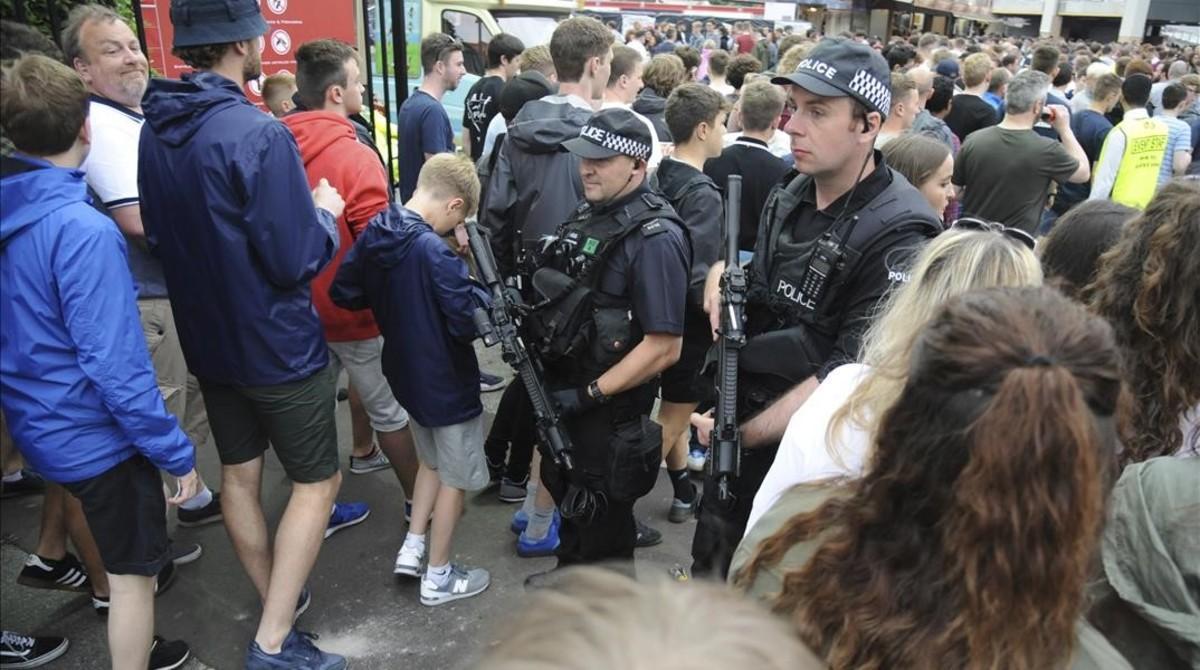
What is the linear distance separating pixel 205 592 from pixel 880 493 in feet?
9.60

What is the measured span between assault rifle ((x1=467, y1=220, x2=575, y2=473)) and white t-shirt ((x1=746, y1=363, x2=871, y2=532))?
1.28 m

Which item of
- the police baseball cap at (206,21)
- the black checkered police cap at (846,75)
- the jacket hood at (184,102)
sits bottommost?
the jacket hood at (184,102)

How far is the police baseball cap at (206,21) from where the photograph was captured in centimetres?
249

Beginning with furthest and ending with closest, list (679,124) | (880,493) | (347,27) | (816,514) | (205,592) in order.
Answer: (347,27)
(679,124)
(205,592)
(816,514)
(880,493)

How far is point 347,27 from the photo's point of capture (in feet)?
20.1

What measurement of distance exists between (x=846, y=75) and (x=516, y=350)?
4.56ft

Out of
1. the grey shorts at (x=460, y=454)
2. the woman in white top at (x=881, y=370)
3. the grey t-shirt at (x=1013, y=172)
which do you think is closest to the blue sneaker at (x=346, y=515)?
the grey shorts at (x=460, y=454)

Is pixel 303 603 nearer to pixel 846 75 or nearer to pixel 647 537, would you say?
pixel 647 537

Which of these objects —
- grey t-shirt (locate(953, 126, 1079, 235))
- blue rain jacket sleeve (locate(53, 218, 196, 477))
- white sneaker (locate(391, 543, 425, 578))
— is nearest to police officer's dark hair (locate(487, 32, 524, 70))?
grey t-shirt (locate(953, 126, 1079, 235))

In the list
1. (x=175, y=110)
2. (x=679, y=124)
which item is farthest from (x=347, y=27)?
(x=175, y=110)

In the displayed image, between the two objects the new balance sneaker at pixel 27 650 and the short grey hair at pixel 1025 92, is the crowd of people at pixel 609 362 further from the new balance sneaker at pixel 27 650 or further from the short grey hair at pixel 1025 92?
the short grey hair at pixel 1025 92

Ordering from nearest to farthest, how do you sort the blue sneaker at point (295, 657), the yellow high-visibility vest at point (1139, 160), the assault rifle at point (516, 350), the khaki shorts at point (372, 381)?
the blue sneaker at point (295, 657), the assault rifle at point (516, 350), the khaki shorts at point (372, 381), the yellow high-visibility vest at point (1139, 160)

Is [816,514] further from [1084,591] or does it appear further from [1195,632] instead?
[1195,632]

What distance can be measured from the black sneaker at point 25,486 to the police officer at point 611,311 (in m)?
2.56
